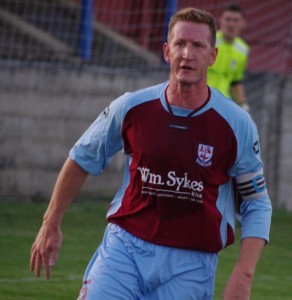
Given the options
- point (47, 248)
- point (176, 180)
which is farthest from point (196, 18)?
point (47, 248)

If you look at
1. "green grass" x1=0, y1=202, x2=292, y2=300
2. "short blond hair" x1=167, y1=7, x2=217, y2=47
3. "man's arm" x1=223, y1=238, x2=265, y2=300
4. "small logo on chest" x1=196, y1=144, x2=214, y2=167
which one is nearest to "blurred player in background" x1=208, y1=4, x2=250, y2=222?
"green grass" x1=0, y1=202, x2=292, y2=300

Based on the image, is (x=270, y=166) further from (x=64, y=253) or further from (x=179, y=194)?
(x=179, y=194)

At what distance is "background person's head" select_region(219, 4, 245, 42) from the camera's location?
41.8 ft

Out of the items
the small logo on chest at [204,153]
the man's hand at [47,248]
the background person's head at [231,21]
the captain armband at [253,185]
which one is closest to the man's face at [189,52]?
the small logo on chest at [204,153]

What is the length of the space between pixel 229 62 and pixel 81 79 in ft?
7.46

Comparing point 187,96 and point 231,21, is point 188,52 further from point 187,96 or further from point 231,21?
point 231,21

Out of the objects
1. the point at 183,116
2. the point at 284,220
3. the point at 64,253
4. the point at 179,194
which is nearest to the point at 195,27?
the point at 183,116

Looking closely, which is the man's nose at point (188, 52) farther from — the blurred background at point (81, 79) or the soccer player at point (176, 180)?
the blurred background at point (81, 79)

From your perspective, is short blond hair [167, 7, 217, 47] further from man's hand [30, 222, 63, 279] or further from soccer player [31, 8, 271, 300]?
man's hand [30, 222, 63, 279]

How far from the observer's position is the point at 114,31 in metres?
16.6

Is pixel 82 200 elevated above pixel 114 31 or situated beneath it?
situated beneath

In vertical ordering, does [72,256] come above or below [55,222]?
below

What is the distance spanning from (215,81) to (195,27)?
7.93 m

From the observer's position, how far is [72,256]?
34.0ft
